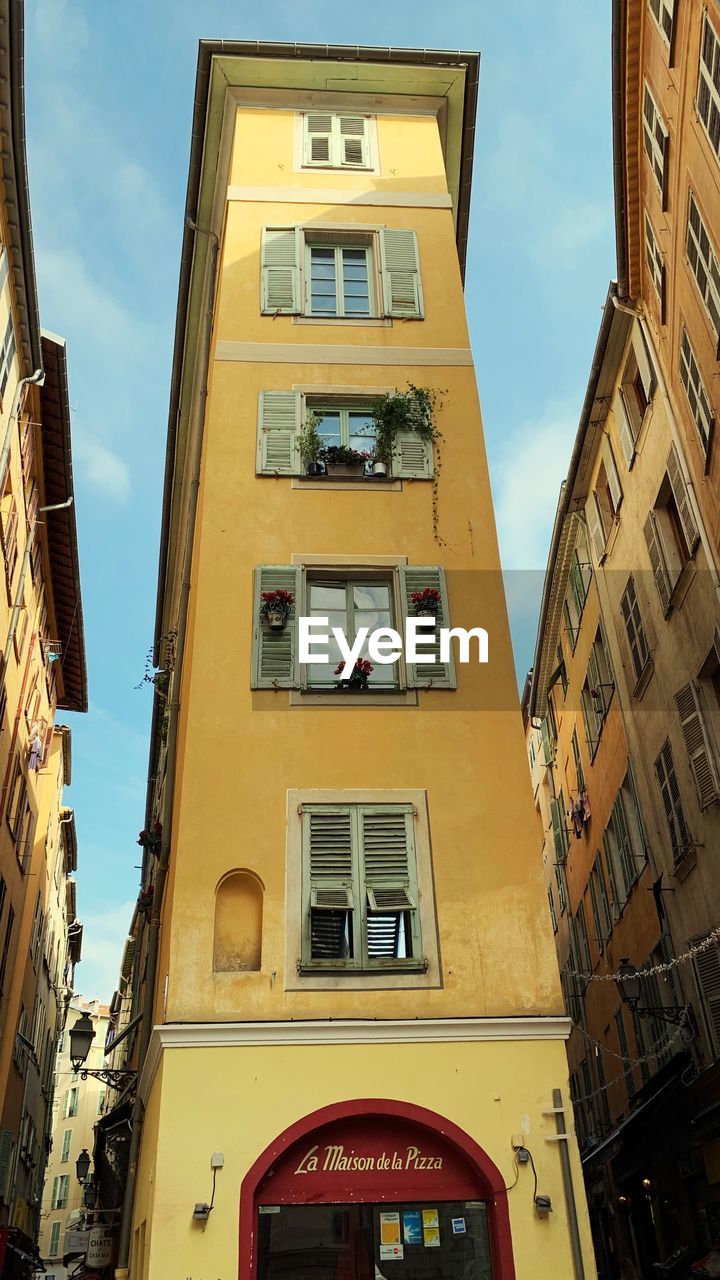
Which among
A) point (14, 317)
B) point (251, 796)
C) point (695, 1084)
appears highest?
point (14, 317)

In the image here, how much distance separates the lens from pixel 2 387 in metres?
18.5

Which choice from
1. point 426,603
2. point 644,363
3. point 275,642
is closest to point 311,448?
point 426,603

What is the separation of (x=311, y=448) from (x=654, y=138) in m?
8.98

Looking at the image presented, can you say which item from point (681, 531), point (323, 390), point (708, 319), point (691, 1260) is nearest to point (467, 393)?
point (323, 390)

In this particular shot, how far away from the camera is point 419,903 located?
11016mm

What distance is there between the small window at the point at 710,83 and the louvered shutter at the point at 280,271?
6.09m

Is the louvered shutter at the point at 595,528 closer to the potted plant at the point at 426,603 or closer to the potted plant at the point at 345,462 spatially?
the potted plant at the point at 345,462

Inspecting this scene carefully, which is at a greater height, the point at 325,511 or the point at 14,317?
the point at 14,317

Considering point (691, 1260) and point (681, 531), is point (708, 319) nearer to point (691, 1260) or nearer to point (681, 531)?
point (681, 531)

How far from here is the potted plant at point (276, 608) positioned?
12469 mm

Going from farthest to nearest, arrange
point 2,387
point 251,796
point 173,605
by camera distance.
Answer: point 173,605
point 2,387
point 251,796

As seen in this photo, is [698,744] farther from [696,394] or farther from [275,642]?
[275,642]

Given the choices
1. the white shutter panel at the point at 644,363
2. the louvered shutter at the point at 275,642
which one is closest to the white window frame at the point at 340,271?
the louvered shutter at the point at 275,642

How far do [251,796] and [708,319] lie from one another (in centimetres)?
1016
